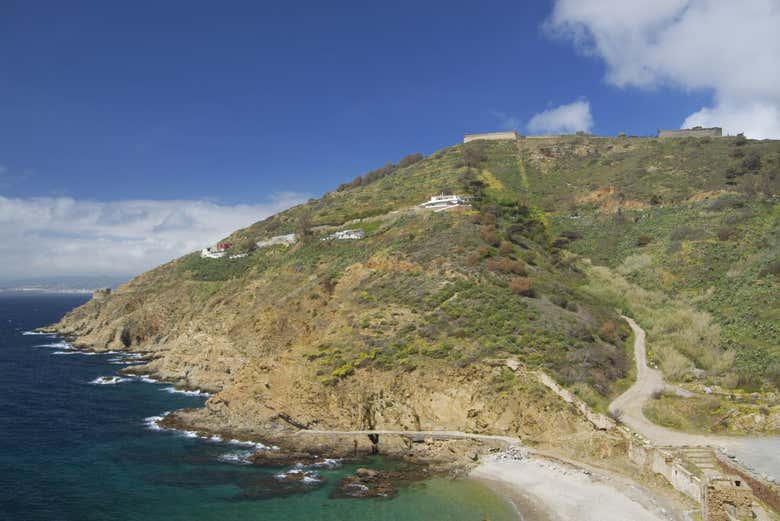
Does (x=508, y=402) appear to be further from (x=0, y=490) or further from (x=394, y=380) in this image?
(x=0, y=490)

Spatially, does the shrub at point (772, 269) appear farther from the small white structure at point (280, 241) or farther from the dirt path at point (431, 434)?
the small white structure at point (280, 241)

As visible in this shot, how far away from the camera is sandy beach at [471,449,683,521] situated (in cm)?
2475

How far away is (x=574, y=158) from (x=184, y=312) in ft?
274

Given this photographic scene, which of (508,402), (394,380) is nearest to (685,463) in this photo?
(508,402)

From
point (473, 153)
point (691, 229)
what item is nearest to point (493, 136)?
point (473, 153)

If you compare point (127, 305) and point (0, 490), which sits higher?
point (127, 305)

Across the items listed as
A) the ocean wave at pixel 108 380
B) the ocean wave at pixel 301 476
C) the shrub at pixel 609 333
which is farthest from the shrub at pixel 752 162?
the ocean wave at pixel 108 380

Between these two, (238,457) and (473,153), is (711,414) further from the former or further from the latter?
(473,153)

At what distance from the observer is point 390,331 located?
44.4m

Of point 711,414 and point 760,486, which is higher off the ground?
point 711,414

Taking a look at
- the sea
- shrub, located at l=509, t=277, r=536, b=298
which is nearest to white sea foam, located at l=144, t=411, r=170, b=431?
the sea

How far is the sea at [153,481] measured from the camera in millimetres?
27078

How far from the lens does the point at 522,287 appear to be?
48.0 metres

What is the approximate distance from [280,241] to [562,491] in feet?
224
